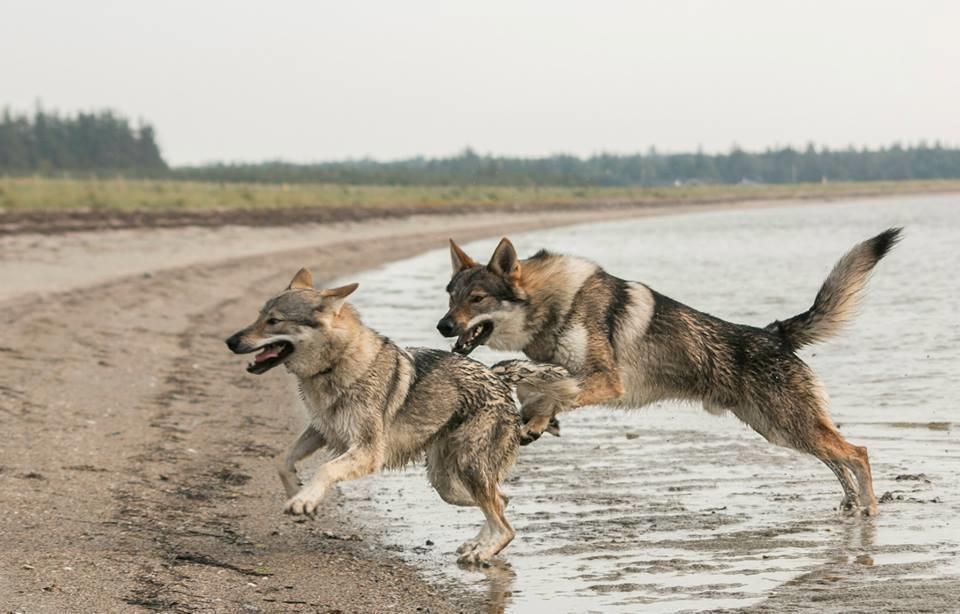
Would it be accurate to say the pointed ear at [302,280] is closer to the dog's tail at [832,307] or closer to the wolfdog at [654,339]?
the wolfdog at [654,339]

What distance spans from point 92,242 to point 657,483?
2068 centimetres

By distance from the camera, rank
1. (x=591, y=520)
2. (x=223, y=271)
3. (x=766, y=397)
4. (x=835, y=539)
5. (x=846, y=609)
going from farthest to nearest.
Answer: (x=223, y=271)
(x=766, y=397)
(x=591, y=520)
(x=835, y=539)
(x=846, y=609)

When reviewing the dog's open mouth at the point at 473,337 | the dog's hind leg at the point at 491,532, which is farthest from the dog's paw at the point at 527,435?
the dog's open mouth at the point at 473,337

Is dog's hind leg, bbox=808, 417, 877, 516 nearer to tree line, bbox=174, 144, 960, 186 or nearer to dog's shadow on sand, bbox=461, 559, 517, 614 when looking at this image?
dog's shadow on sand, bbox=461, 559, 517, 614

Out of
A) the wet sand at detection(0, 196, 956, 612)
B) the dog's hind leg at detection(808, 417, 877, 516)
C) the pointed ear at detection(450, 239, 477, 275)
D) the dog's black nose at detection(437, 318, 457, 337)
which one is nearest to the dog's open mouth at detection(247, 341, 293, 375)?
the wet sand at detection(0, 196, 956, 612)

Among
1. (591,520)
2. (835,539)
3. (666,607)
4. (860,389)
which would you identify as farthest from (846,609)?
(860,389)

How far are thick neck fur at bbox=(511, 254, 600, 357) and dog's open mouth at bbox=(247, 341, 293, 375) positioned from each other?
1706mm

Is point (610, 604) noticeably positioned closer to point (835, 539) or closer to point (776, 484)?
point (835, 539)

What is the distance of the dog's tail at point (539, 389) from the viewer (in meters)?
7.05

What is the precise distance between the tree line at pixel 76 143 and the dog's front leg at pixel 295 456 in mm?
112806

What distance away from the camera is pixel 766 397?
754 cm

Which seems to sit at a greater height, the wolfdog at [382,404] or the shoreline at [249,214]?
the wolfdog at [382,404]

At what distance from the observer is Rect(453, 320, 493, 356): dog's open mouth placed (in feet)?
24.5

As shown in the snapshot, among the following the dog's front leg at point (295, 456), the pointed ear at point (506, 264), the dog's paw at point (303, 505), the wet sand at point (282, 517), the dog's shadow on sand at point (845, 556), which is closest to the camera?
the wet sand at point (282, 517)
